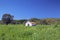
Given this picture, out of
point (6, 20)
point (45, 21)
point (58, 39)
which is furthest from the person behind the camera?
point (6, 20)

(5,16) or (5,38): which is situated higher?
(5,16)

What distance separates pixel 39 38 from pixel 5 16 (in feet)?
117

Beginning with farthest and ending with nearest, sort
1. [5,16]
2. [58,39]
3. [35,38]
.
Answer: [5,16]
[35,38]
[58,39]

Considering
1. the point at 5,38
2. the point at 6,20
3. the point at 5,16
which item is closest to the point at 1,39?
the point at 5,38

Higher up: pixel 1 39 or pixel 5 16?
pixel 5 16

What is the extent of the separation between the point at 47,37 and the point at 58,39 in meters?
0.46

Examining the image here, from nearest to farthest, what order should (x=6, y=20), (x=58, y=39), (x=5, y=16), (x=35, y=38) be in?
(x=58, y=39) → (x=35, y=38) → (x=6, y=20) → (x=5, y=16)

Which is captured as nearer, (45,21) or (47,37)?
(47,37)

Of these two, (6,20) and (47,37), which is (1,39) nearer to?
(47,37)

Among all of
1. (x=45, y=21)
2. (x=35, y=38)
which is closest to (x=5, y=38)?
(x=35, y=38)

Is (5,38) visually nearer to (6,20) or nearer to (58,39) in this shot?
(58,39)

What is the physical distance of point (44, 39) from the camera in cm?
573

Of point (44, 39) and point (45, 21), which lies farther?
point (45, 21)

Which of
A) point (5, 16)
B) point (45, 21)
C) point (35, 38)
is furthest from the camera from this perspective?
point (5, 16)
